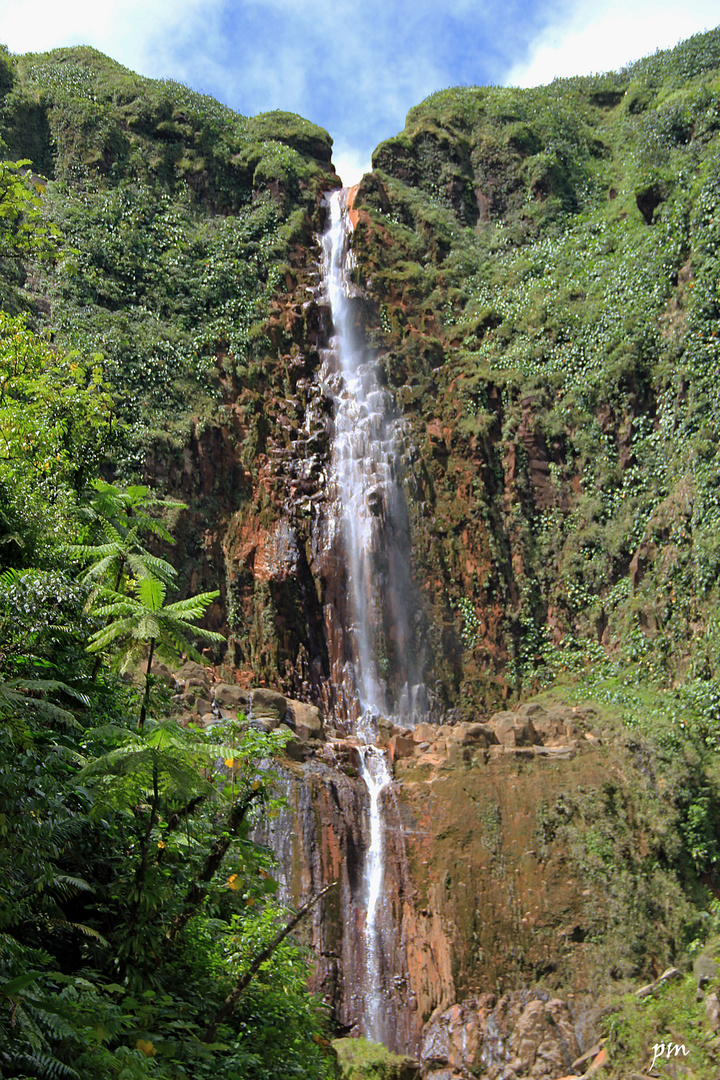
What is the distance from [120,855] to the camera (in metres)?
6.93

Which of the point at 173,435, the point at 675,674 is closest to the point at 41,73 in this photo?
the point at 173,435

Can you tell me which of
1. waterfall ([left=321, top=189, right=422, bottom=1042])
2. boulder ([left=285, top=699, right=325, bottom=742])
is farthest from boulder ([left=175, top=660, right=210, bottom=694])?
waterfall ([left=321, top=189, right=422, bottom=1042])

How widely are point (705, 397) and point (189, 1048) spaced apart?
66.3ft

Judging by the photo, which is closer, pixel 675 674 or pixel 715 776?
pixel 715 776

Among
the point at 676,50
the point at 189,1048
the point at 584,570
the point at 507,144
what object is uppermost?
the point at 676,50

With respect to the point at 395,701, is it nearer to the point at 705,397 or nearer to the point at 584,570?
the point at 584,570

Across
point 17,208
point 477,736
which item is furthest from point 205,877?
point 477,736

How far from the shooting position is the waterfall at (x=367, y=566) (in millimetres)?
22750

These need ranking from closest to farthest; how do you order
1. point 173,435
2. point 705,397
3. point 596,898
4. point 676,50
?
point 596,898 < point 705,397 < point 173,435 < point 676,50

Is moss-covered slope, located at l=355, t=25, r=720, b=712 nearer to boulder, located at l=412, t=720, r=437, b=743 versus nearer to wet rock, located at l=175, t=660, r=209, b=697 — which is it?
boulder, located at l=412, t=720, r=437, b=743

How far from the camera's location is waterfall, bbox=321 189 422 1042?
74.6 feet

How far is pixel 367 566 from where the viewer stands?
2433 centimetres

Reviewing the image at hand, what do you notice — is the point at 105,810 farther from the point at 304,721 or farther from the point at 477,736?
the point at 477,736

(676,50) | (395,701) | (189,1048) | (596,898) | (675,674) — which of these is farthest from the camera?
(676,50)
